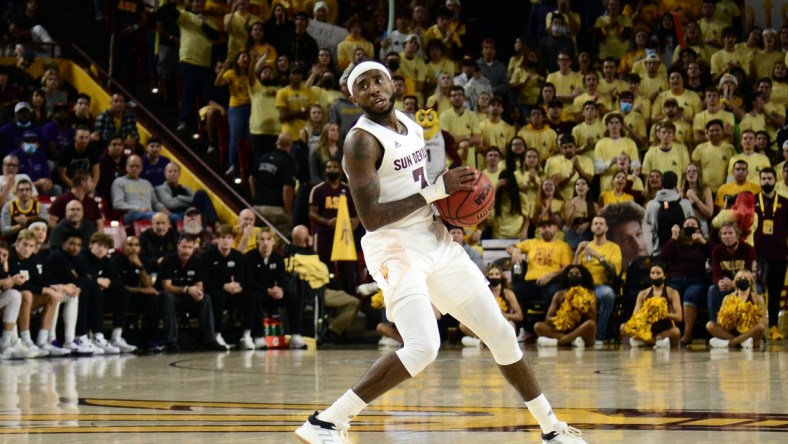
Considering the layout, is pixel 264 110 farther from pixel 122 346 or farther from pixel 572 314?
pixel 572 314

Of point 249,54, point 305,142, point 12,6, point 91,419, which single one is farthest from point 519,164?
point 91,419

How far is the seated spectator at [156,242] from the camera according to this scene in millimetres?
16562

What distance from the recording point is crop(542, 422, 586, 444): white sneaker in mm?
6348

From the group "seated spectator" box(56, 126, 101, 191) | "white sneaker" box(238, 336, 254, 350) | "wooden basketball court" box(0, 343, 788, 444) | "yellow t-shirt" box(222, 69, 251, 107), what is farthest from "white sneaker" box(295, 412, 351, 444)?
"yellow t-shirt" box(222, 69, 251, 107)

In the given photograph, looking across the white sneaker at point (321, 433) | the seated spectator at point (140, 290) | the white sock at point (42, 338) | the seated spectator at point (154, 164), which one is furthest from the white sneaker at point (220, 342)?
the white sneaker at point (321, 433)

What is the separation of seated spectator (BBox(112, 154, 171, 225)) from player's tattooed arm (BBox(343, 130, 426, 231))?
431 inches

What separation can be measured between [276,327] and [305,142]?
298 cm

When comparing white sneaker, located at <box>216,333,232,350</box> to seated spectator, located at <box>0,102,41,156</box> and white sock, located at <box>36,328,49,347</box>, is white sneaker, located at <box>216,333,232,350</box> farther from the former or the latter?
seated spectator, located at <box>0,102,41,156</box>

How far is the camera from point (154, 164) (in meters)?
18.0

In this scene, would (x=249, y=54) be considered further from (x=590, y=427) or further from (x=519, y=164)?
(x=590, y=427)

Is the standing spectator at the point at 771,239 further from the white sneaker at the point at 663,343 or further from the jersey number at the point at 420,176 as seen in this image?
the jersey number at the point at 420,176

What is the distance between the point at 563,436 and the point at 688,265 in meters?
10.4

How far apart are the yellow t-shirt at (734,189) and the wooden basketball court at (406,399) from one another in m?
3.43

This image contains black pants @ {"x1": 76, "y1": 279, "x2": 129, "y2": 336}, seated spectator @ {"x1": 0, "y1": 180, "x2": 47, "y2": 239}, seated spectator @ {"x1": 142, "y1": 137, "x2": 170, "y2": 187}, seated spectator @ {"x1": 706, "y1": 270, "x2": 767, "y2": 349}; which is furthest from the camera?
seated spectator @ {"x1": 142, "y1": 137, "x2": 170, "y2": 187}
